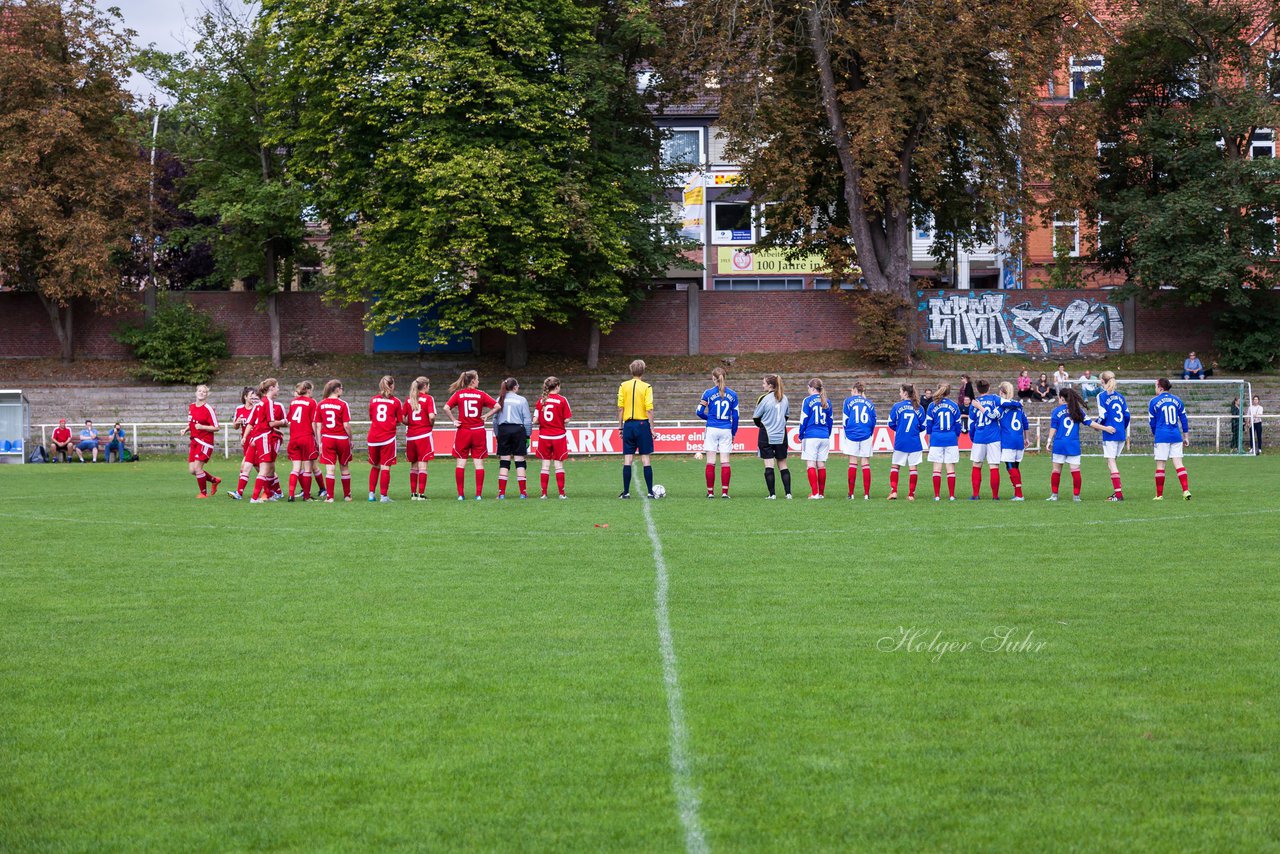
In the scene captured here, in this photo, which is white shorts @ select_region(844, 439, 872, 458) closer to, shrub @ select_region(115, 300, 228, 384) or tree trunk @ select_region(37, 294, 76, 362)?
shrub @ select_region(115, 300, 228, 384)

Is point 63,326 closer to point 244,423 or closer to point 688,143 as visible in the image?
point 244,423

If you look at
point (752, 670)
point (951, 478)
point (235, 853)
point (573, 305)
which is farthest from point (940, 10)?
point (235, 853)

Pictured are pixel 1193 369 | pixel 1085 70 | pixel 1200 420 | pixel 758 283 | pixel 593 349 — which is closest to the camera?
pixel 1200 420

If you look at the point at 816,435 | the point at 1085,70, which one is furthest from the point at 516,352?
the point at 816,435

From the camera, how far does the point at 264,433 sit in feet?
69.6

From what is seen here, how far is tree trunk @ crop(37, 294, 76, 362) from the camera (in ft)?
152

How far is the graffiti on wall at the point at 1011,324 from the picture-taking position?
47906 millimetres

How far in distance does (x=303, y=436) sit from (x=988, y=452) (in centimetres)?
1127

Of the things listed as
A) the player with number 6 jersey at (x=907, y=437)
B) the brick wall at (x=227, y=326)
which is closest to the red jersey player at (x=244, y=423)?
the player with number 6 jersey at (x=907, y=437)

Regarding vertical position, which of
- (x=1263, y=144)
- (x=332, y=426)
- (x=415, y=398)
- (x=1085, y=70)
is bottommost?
(x=332, y=426)

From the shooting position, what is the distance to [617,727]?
6.55 meters

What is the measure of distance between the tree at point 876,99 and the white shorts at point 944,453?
64.8 ft

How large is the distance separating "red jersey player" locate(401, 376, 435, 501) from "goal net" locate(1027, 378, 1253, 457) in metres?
21.4

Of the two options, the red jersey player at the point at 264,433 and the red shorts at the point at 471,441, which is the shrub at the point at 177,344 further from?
the red shorts at the point at 471,441
